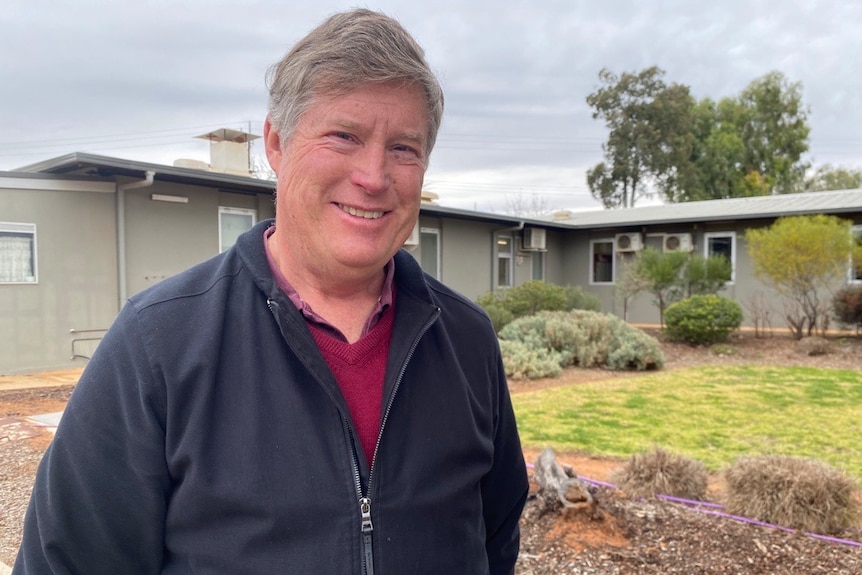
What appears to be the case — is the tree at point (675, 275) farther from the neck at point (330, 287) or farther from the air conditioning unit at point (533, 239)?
the neck at point (330, 287)

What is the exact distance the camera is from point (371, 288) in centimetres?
153

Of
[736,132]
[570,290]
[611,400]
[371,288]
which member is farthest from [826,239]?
[736,132]

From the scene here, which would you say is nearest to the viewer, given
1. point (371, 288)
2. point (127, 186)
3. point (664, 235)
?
point (371, 288)

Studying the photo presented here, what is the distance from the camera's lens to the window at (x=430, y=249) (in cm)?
1498

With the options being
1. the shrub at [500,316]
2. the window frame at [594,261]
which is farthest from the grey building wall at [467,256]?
the window frame at [594,261]

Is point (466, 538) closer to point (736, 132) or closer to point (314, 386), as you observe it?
point (314, 386)

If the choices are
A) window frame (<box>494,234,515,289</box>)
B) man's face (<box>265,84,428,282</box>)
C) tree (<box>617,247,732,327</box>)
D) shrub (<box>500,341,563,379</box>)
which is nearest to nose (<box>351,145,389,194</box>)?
man's face (<box>265,84,428,282</box>)

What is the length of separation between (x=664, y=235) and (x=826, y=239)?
608 cm

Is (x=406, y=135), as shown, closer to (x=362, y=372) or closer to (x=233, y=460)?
(x=362, y=372)

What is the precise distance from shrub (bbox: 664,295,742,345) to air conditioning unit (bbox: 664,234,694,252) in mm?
4506

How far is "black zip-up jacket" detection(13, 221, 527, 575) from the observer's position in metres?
1.17

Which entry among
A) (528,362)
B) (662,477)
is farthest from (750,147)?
(662,477)

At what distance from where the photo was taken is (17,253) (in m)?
8.93

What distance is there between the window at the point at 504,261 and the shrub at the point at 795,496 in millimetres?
13638
